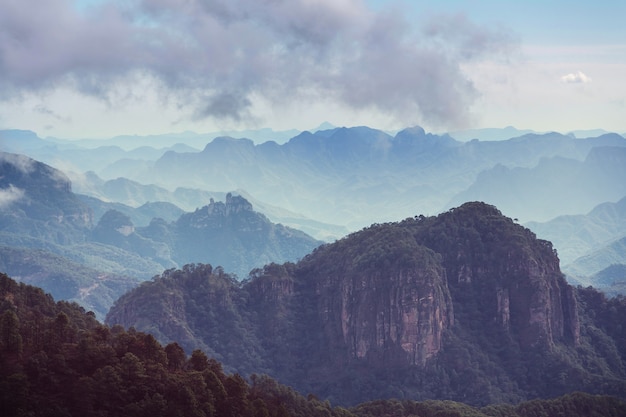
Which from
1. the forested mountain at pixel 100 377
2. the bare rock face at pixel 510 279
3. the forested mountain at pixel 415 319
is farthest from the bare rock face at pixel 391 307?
the forested mountain at pixel 100 377

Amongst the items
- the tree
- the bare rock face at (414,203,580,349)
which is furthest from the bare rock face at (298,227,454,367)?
the tree

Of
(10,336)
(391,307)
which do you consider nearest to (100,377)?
(10,336)

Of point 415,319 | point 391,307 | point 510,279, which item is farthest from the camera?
point 510,279

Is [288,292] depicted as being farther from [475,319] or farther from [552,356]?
[552,356]

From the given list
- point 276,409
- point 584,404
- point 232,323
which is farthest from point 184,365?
point 232,323

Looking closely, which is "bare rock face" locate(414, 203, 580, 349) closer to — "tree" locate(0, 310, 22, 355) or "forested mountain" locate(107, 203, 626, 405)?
"forested mountain" locate(107, 203, 626, 405)

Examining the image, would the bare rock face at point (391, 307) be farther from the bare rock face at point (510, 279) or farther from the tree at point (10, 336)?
the tree at point (10, 336)

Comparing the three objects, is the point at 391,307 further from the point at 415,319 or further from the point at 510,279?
the point at 510,279

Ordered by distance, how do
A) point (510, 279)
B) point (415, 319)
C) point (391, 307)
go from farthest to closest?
point (510, 279) → point (391, 307) → point (415, 319)

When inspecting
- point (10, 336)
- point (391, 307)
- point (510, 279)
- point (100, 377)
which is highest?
point (510, 279)
